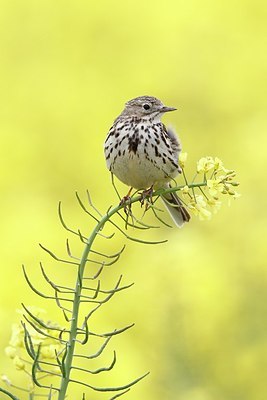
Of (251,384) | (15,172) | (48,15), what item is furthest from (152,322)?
(48,15)

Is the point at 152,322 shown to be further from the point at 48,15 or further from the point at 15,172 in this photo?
the point at 48,15

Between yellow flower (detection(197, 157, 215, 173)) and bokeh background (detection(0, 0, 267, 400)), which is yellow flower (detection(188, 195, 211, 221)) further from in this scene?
bokeh background (detection(0, 0, 267, 400))

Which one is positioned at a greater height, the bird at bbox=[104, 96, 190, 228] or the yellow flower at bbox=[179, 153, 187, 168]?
the bird at bbox=[104, 96, 190, 228]

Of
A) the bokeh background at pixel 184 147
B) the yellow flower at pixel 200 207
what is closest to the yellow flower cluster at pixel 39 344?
the yellow flower at pixel 200 207

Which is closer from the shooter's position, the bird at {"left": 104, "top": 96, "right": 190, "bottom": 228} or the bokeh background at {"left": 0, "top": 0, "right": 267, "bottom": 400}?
the bird at {"left": 104, "top": 96, "right": 190, "bottom": 228}

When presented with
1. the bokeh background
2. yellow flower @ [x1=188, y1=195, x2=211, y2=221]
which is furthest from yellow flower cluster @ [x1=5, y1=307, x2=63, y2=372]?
the bokeh background

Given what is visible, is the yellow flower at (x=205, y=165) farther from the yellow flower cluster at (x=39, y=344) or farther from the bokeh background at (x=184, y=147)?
the bokeh background at (x=184, y=147)

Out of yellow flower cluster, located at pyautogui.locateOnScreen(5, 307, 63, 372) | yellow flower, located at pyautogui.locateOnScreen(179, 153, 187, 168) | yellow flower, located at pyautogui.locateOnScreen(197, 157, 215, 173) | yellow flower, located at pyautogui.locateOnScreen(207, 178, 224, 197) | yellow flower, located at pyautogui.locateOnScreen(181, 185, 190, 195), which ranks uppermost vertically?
yellow flower, located at pyautogui.locateOnScreen(179, 153, 187, 168)
